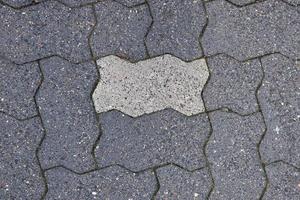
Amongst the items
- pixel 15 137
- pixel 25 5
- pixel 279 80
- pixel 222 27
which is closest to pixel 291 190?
pixel 279 80

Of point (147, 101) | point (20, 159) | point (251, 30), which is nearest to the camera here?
point (20, 159)

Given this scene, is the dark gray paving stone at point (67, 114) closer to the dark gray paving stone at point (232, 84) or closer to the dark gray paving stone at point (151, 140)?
the dark gray paving stone at point (151, 140)

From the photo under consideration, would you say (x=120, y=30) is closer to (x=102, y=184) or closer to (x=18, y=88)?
(x=18, y=88)

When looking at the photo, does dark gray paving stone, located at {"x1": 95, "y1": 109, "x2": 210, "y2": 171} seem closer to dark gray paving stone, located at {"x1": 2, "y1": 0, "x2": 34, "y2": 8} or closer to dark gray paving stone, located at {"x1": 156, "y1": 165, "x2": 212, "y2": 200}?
dark gray paving stone, located at {"x1": 156, "y1": 165, "x2": 212, "y2": 200}

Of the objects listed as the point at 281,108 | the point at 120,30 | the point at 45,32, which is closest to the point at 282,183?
the point at 281,108

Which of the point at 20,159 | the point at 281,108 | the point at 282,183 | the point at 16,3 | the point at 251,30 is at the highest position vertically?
the point at 16,3

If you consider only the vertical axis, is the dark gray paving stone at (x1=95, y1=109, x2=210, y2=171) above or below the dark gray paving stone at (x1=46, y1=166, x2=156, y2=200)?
above

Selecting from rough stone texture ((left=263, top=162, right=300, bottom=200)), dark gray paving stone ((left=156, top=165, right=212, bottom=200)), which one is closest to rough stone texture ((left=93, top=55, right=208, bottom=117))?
dark gray paving stone ((left=156, top=165, right=212, bottom=200))
